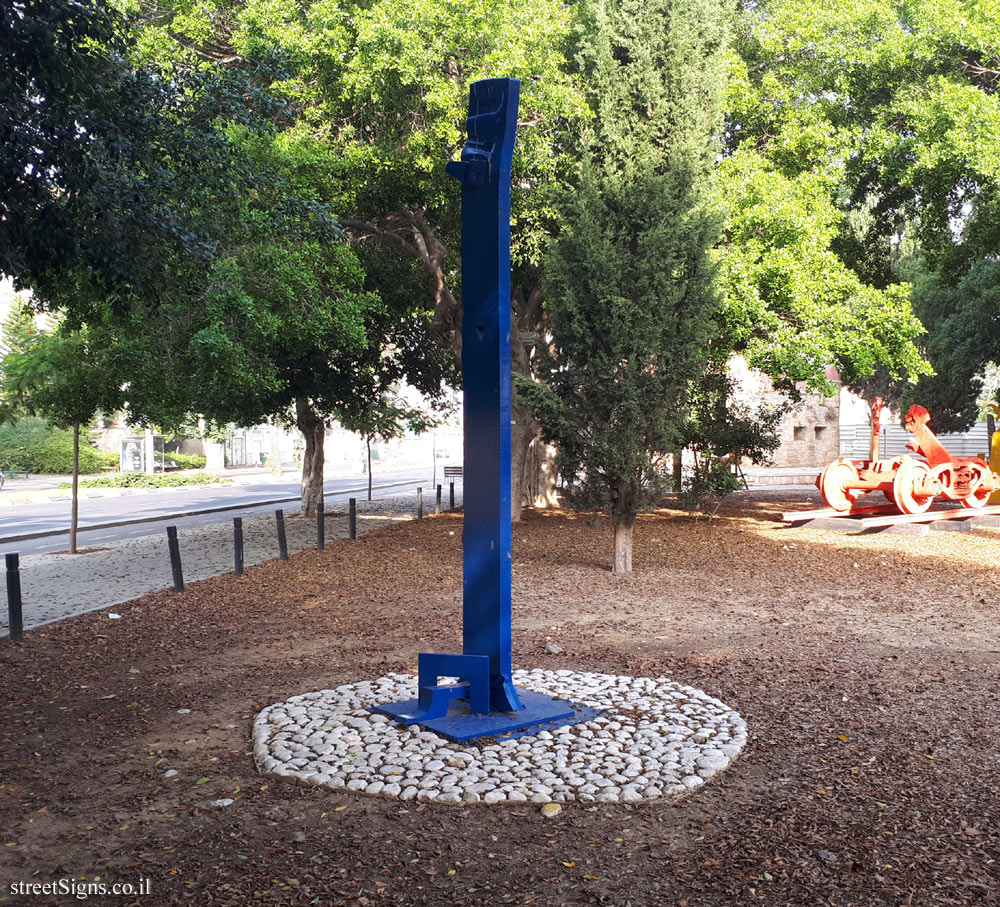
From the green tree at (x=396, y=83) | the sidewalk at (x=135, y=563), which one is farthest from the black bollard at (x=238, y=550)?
the green tree at (x=396, y=83)

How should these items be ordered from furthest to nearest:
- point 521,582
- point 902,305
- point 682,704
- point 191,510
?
point 191,510, point 902,305, point 521,582, point 682,704

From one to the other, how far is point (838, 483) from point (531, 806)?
14868 mm

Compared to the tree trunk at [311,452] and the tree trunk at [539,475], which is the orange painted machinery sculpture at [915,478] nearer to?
the tree trunk at [539,475]

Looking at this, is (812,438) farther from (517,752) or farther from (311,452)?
(517,752)

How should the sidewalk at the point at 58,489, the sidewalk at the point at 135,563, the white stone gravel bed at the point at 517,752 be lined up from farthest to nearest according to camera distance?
the sidewalk at the point at 58,489 < the sidewalk at the point at 135,563 < the white stone gravel bed at the point at 517,752

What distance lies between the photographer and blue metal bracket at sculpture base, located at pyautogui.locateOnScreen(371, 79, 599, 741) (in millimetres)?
5645

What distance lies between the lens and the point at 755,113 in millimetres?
18234

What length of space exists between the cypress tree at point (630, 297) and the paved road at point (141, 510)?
1032 cm

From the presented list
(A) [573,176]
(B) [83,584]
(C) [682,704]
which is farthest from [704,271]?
(B) [83,584]

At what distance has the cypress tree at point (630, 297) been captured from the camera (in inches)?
457

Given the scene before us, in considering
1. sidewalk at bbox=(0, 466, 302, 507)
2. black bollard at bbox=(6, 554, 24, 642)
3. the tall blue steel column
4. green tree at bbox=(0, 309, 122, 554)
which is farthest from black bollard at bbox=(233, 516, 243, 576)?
sidewalk at bbox=(0, 466, 302, 507)

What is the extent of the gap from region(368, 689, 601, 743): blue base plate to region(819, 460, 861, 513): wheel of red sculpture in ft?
42.9

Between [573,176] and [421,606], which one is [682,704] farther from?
[573,176]

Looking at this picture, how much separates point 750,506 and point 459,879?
812 inches
